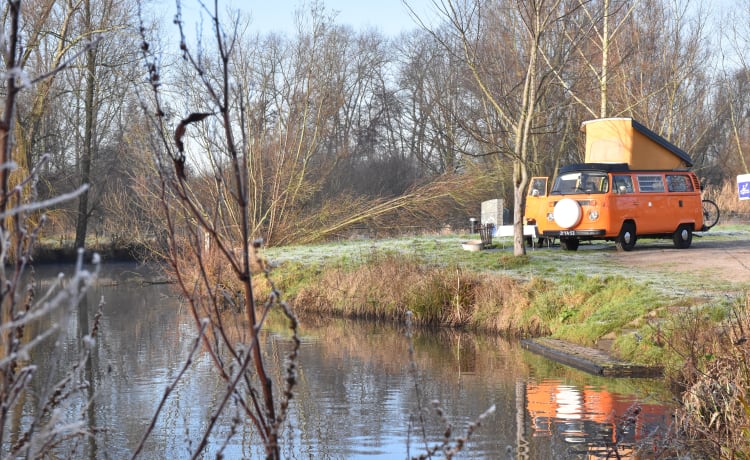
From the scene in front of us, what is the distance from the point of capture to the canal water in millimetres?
8773

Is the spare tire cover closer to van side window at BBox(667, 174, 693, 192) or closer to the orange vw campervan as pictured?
the orange vw campervan

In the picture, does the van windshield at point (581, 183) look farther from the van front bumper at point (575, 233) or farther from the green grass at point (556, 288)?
the green grass at point (556, 288)

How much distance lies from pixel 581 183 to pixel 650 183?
6.34 ft

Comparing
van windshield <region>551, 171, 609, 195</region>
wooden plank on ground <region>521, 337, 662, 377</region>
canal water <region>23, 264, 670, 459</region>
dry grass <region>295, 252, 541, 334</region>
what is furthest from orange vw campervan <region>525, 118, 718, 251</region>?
wooden plank on ground <region>521, 337, 662, 377</region>

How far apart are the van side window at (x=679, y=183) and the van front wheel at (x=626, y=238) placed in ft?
5.49

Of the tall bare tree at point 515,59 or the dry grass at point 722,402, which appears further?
the tall bare tree at point 515,59

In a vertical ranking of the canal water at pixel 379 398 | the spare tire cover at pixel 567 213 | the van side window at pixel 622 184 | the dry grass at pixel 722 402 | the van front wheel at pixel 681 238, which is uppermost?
the van side window at pixel 622 184

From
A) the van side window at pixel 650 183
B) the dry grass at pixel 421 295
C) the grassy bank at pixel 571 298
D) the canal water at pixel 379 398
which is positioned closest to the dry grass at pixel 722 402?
the grassy bank at pixel 571 298

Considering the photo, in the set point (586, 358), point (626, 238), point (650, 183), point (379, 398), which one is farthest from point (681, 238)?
point (379, 398)

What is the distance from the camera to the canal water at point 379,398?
8.77 meters

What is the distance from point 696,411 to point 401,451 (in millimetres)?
2613

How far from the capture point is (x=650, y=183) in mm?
23391

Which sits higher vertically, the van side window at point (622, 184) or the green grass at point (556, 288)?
the van side window at point (622, 184)

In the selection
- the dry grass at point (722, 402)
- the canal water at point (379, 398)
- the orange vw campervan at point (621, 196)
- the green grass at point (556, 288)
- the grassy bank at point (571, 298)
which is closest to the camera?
the dry grass at point (722, 402)
